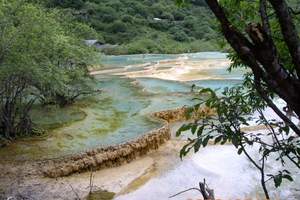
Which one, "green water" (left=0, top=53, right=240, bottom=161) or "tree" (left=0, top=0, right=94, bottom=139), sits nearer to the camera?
"tree" (left=0, top=0, right=94, bottom=139)

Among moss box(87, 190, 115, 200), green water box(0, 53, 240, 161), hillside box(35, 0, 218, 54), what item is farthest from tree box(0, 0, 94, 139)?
hillside box(35, 0, 218, 54)

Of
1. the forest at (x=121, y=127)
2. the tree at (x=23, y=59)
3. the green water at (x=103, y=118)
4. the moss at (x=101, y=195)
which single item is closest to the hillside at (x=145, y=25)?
the green water at (x=103, y=118)

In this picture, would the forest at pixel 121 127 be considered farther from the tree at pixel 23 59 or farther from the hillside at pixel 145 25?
the hillside at pixel 145 25

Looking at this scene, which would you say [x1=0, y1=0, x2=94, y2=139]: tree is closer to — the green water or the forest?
the forest

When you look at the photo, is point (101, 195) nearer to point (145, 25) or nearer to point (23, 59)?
point (23, 59)

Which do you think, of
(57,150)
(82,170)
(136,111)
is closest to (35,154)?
(57,150)

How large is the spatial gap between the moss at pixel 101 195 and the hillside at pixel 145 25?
3892 centimetres

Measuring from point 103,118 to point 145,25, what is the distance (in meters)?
43.6

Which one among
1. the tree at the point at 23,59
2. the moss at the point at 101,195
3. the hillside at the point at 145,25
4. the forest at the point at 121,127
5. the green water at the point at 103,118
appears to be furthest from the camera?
the hillside at the point at 145,25

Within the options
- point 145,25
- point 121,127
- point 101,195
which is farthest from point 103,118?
point 145,25

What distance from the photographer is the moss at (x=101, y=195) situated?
865cm

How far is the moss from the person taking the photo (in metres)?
8.65

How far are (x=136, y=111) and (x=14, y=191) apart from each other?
8195 mm

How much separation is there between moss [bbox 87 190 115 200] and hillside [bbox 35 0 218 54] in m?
38.9
